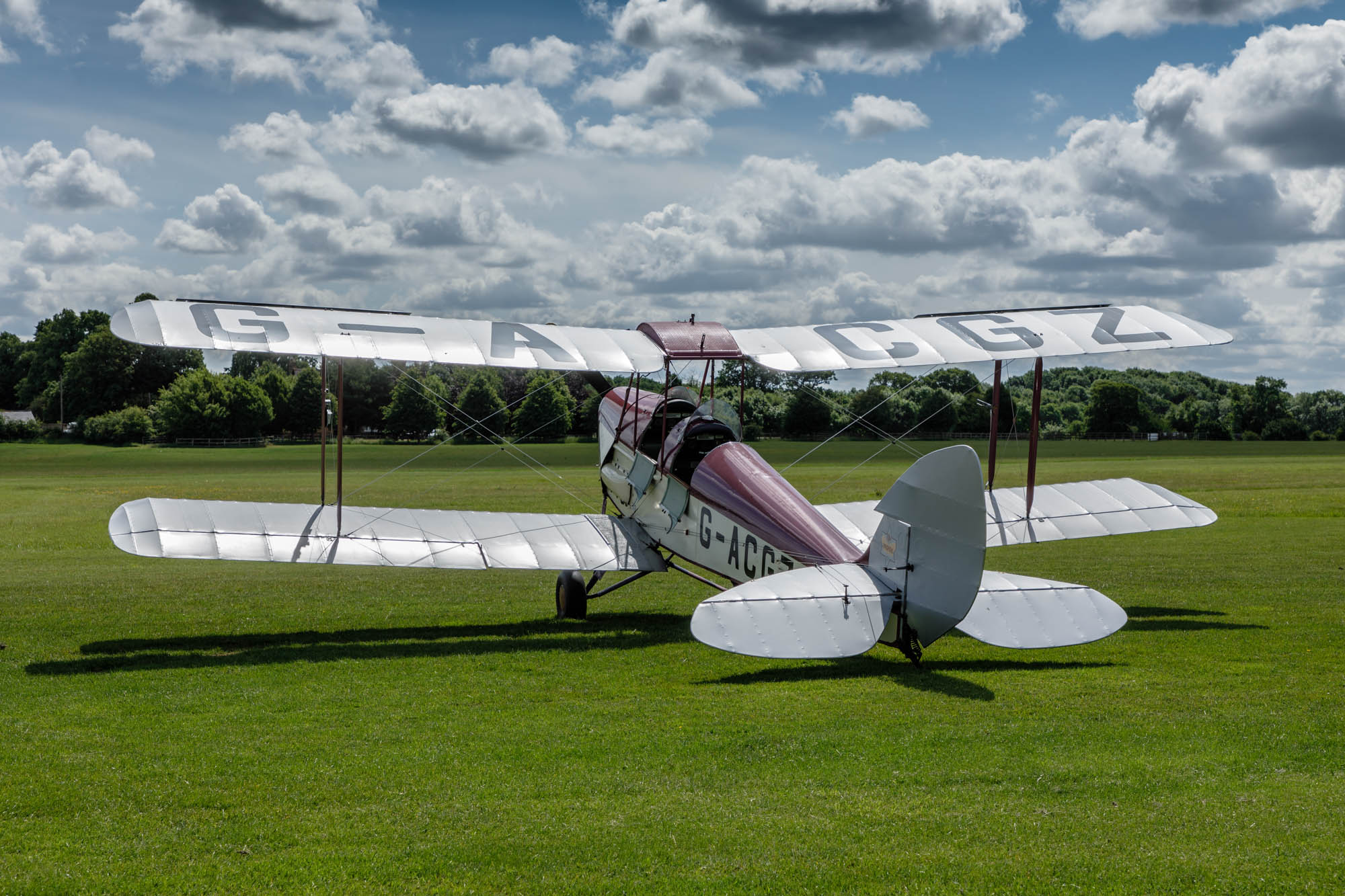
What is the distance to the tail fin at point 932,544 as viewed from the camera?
650 cm

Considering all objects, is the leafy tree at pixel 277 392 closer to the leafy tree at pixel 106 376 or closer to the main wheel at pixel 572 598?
the leafy tree at pixel 106 376

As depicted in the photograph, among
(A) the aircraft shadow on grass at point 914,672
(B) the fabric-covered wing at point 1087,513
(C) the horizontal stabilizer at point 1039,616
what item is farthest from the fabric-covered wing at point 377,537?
(C) the horizontal stabilizer at point 1039,616

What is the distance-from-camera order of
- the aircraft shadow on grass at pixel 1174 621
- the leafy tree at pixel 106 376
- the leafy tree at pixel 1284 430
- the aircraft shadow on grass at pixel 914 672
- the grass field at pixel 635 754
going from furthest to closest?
the leafy tree at pixel 1284 430
the leafy tree at pixel 106 376
the aircraft shadow on grass at pixel 1174 621
the aircraft shadow on grass at pixel 914 672
the grass field at pixel 635 754

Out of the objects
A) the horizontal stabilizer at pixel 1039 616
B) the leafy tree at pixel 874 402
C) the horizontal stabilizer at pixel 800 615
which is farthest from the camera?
the leafy tree at pixel 874 402

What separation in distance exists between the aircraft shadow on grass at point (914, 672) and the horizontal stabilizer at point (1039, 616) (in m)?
0.51

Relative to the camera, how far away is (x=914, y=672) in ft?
25.3

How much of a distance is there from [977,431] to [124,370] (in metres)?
61.0

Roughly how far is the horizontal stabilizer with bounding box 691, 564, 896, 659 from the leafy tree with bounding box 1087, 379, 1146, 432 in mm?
83395

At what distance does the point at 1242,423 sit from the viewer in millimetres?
87688

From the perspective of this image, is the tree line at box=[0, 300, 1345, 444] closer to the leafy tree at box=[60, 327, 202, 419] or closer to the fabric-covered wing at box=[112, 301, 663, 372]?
the leafy tree at box=[60, 327, 202, 419]

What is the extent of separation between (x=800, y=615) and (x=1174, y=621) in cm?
567

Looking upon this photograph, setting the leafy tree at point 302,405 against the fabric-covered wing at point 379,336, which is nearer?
the fabric-covered wing at point 379,336

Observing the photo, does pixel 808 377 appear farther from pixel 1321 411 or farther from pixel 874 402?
pixel 1321 411

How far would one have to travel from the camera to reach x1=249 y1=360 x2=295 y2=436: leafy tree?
76438 millimetres
